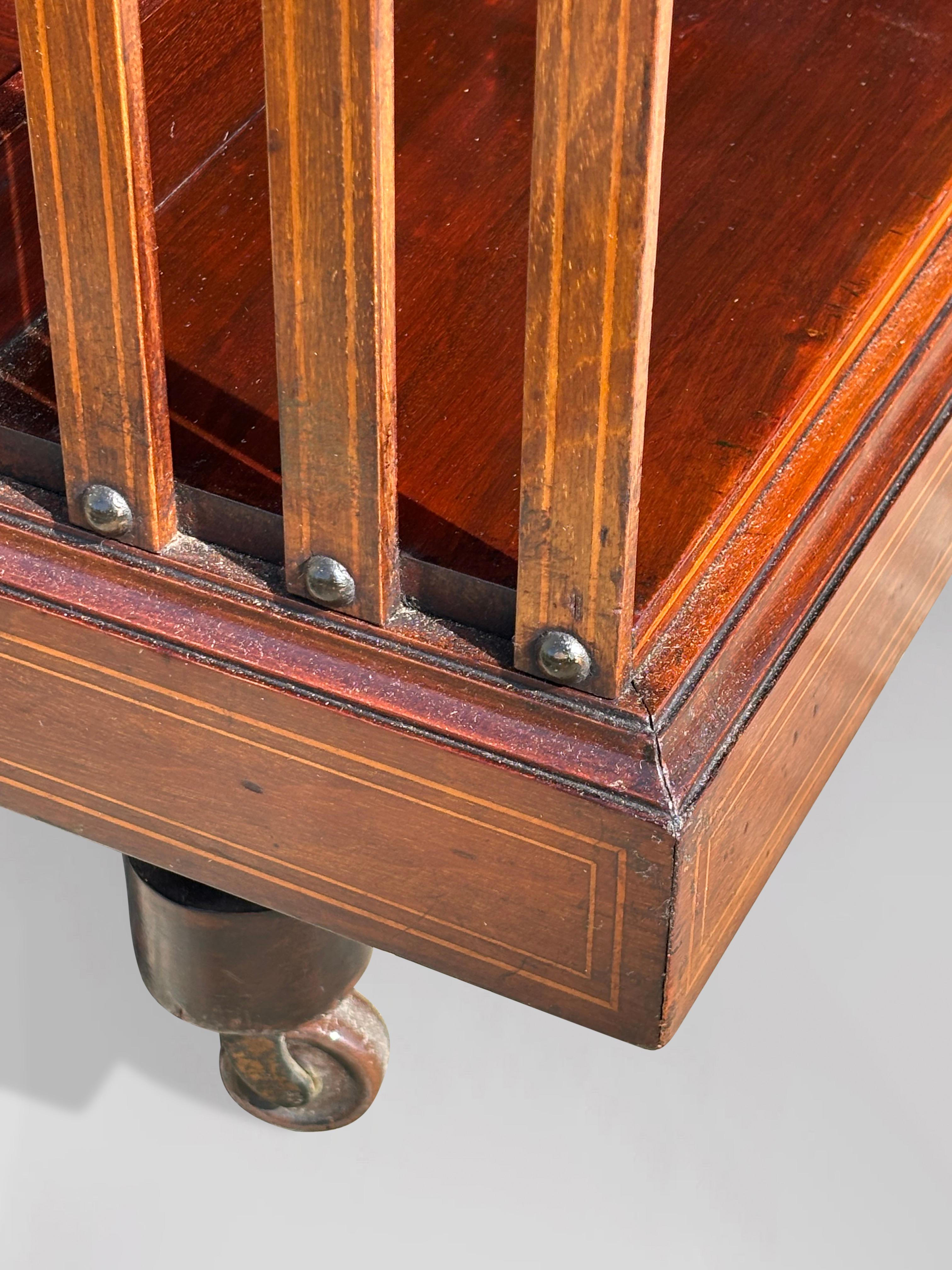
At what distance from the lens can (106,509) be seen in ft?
2.83

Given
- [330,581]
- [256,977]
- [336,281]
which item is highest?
[336,281]

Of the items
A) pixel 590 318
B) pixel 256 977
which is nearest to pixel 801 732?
pixel 590 318

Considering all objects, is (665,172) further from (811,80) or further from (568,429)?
(568,429)

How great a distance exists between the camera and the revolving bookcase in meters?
0.74

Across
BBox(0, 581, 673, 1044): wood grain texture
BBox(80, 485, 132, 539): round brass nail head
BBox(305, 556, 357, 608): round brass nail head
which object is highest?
BBox(305, 556, 357, 608): round brass nail head

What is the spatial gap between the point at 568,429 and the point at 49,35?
23cm

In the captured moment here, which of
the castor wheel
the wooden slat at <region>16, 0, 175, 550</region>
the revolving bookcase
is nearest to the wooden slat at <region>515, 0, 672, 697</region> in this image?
the revolving bookcase

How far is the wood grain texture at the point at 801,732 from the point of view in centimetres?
85

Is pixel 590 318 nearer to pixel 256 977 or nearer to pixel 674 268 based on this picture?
pixel 674 268

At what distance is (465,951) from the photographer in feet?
2.92

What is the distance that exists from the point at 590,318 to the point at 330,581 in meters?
0.18

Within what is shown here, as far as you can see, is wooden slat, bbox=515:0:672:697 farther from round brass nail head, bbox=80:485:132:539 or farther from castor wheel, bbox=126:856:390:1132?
castor wheel, bbox=126:856:390:1132

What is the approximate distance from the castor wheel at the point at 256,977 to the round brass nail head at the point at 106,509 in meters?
0.32

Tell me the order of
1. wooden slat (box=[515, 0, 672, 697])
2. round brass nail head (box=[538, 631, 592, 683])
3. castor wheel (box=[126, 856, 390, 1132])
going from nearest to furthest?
wooden slat (box=[515, 0, 672, 697]) → round brass nail head (box=[538, 631, 592, 683]) → castor wheel (box=[126, 856, 390, 1132])
